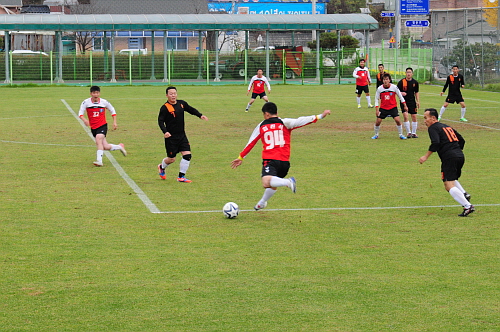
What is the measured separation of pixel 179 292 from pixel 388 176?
9.08 meters

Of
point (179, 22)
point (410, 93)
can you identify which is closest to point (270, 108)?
point (410, 93)

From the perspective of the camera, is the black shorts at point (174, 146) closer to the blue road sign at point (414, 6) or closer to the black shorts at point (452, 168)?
the black shorts at point (452, 168)

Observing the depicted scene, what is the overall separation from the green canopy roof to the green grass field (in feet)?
120

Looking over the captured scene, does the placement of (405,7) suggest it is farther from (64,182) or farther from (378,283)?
(378,283)

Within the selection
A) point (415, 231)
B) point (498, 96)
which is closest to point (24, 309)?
point (415, 231)

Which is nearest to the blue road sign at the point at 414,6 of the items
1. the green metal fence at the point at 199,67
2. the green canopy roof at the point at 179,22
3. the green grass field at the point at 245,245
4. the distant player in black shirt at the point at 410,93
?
the green metal fence at the point at 199,67

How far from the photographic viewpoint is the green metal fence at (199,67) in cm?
5719

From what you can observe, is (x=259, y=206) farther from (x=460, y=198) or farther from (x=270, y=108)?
(x=460, y=198)

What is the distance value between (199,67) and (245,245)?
51.1m

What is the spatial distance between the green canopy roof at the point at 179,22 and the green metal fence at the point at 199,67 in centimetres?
226

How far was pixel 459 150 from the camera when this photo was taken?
12.1 meters

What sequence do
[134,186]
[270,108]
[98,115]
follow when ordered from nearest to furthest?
1. [270,108]
2. [134,186]
3. [98,115]

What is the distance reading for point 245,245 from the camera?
9953mm

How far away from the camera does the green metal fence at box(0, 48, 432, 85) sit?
188ft
